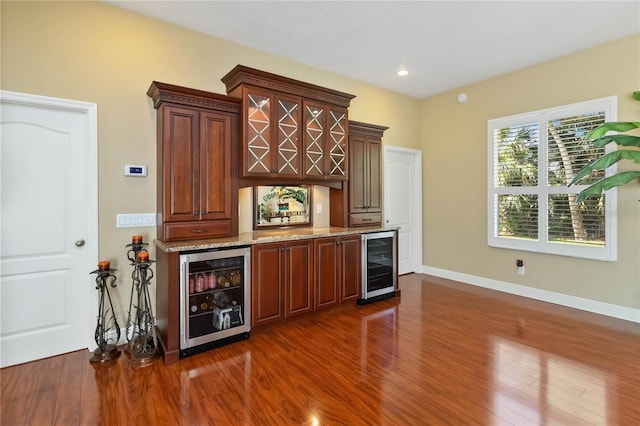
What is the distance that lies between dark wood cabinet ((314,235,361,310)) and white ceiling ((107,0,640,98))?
2.31 m

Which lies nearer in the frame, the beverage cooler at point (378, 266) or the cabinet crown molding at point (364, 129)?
the beverage cooler at point (378, 266)

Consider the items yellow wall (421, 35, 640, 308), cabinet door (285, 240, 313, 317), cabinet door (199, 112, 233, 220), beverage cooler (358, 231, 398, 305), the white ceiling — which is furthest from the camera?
beverage cooler (358, 231, 398, 305)

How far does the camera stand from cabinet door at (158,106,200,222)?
2924 millimetres

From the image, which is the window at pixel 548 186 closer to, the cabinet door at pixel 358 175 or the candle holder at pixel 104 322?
the cabinet door at pixel 358 175

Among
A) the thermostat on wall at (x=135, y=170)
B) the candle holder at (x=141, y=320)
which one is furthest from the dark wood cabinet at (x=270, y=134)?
the candle holder at (x=141, y=320)

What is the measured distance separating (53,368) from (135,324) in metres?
0.63

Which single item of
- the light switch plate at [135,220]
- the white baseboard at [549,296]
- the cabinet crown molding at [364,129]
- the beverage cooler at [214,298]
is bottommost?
the white baseboard at [549,296]

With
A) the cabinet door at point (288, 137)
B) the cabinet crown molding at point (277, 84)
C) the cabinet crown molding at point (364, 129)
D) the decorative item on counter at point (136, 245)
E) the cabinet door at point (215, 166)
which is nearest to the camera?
the decorative item on counter at point (136, 245)

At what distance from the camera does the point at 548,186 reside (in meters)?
4.20

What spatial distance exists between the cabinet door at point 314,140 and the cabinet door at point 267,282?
1052 millimetres

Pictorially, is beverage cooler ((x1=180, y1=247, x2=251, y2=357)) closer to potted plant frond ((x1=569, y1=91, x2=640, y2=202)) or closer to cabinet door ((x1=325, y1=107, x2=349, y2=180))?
cabinet door ((x1=325, y1=107, x2=349, y2=180))

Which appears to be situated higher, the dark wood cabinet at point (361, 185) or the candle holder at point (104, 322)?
the dark wood cabinet at point (361, 185)

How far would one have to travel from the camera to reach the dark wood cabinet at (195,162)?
115 inches

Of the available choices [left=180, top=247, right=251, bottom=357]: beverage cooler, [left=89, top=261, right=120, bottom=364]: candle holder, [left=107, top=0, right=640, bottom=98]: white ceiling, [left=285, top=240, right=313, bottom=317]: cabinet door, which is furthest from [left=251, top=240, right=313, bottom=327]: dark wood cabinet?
[left=107, top=0, right=640, bottom=98]: white ceiling
